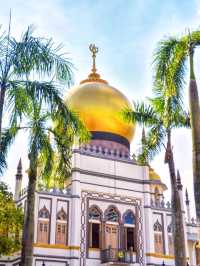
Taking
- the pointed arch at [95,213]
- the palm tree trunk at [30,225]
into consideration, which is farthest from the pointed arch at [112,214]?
the palm tree trunk at [30,225]

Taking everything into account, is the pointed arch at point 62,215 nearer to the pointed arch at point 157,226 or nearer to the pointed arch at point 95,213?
the pointed arch at point 95,213

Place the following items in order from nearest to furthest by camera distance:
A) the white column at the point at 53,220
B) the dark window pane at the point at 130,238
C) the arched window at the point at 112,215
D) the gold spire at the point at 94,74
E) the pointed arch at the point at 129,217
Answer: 1. the white column at the point at 53,220
2. the arched window at the point at 112,215
3. the dark window pane at the point at 130,238
4. the pointed arch at the point at 129,217
5. the gold spire at the point at 94,74

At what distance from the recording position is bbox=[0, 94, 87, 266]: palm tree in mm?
12375

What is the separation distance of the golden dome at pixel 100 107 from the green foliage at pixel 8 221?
10669mm

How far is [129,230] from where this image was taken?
89.0 ft

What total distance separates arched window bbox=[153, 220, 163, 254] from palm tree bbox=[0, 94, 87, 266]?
15120mm

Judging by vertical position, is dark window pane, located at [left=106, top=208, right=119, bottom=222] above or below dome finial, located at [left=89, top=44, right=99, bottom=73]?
below

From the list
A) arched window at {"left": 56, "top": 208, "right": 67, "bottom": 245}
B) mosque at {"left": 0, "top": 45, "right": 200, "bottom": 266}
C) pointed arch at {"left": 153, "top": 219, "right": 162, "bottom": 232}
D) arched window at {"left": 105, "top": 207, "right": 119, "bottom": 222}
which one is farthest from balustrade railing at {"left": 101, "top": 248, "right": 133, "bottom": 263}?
pointed arch at {"left": 153, "top": 219, "right": 162, "bottom": 232}

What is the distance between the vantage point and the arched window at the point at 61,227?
24.8m

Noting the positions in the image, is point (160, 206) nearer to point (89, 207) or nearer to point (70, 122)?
point (89, 207)

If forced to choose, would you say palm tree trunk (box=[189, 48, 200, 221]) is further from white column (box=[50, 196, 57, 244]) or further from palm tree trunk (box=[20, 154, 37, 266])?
white column (box=[50, 196, 57, 244])

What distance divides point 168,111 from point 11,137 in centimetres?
492

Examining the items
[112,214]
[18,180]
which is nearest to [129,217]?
[112,214]

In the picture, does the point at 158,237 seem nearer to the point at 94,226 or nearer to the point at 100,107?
the point at 94,226
